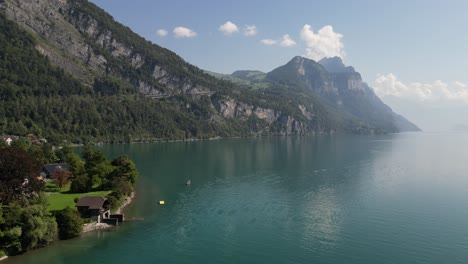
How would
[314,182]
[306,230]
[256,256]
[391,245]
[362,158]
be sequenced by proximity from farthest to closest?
[362,158]
[314,182]
[306,230]
[391,245]
[256,256]

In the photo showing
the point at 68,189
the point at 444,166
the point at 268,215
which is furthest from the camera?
the point at 444,166

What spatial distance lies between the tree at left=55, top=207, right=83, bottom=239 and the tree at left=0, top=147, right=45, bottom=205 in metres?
8.13

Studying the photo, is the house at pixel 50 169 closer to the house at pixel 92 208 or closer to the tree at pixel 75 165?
the tree at pixel 75 165

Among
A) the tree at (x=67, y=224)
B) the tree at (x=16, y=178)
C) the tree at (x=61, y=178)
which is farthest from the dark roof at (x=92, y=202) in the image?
the tree at (x=61, y=178)

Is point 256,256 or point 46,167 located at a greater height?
point 46,167

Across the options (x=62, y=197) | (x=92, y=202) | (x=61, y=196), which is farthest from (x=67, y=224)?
(x=61, y=196)

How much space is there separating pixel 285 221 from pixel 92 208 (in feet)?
99.6

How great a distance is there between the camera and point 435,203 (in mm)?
82688

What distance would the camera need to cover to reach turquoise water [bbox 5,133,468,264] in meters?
52.0

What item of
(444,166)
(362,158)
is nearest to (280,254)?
(444,166)

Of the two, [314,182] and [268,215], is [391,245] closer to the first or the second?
[268,215]

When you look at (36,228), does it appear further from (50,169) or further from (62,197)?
(50,169)

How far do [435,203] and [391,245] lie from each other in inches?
1281

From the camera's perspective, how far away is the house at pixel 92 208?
61125 millimetres
